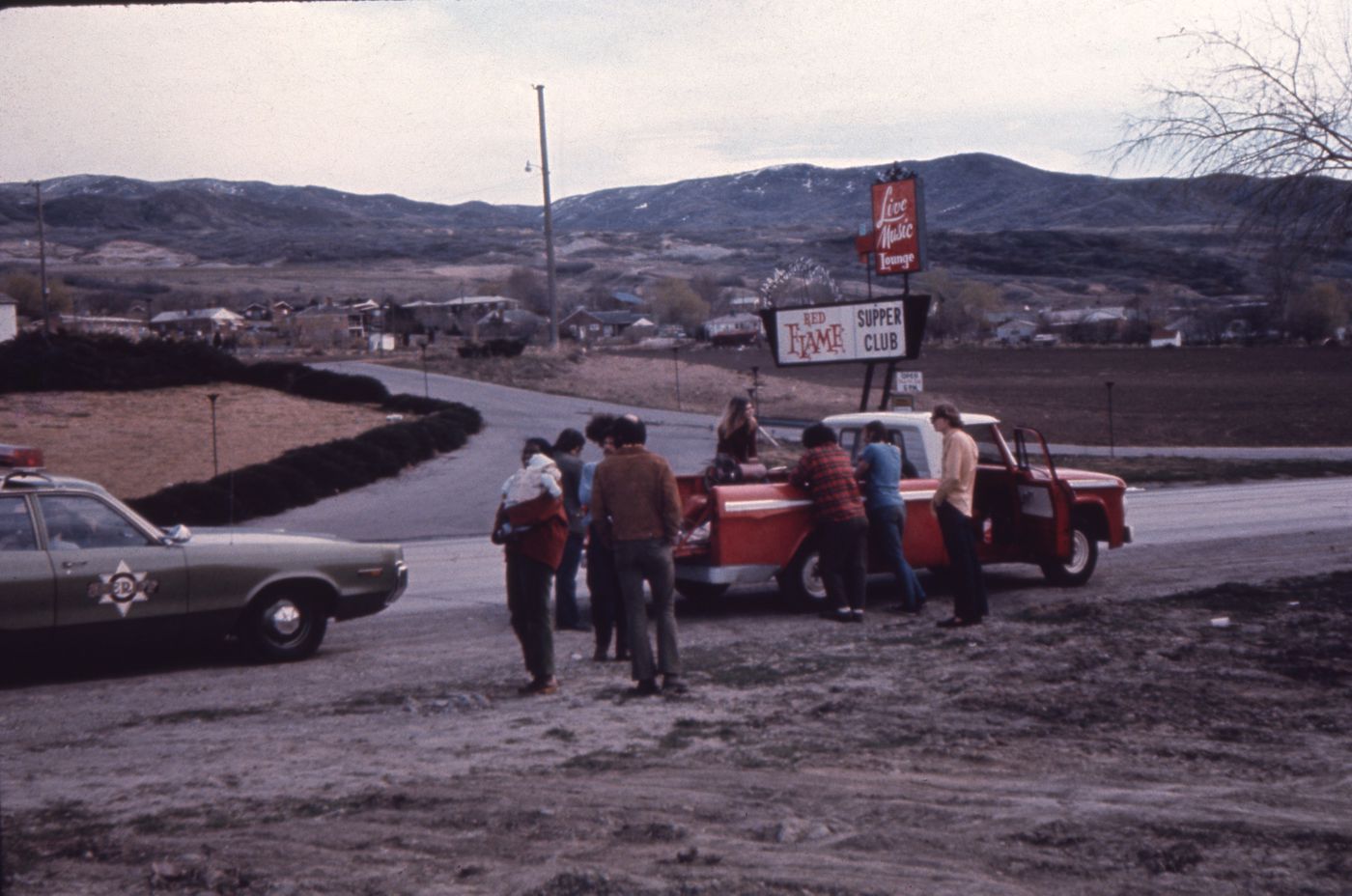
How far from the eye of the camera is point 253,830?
5957mm

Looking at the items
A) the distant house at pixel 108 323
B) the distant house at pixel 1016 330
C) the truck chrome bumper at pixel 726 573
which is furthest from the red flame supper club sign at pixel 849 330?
the distant house at pixel 1016 330

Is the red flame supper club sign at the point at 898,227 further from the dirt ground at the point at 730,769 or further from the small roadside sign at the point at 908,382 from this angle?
the dirt ground at the point at 730,769

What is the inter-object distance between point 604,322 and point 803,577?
458 feet

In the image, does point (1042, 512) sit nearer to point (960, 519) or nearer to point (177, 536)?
point (960, 519)

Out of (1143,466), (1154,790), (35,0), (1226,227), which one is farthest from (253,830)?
(1143,466)

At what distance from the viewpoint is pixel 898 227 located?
2362 centimetres

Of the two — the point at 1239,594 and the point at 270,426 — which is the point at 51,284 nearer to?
the point at 270,426

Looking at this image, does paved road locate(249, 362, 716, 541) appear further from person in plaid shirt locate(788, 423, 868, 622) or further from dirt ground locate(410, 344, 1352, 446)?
person in plaid shirt locate(788, 423, 868, 622)

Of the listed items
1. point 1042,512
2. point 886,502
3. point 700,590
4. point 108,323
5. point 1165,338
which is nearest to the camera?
point 886,502

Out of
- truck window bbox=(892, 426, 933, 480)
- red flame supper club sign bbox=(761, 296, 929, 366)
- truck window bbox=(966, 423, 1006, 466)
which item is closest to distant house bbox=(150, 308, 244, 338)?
red flame supper club sign bbox=(761, 296, 929, 366)

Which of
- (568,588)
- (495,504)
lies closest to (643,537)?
(568,588)

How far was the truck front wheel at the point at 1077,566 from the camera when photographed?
45.8 ft

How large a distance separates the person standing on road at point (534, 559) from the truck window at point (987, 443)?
5824mm

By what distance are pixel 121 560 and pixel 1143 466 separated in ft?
92.1
